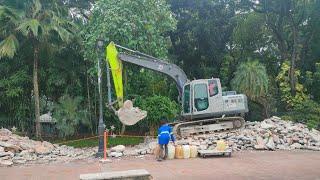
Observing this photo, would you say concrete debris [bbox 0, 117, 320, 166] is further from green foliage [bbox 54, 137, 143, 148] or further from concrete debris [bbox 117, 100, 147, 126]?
green foliage [bbox 54, 137, 143, 148]

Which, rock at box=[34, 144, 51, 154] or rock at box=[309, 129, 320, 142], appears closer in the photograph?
rock at box=[34, 144, 51, 154]

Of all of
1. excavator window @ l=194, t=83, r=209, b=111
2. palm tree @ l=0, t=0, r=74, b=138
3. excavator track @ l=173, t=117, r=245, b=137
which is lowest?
excavator track @ l=173, t=117, r=245, b=137

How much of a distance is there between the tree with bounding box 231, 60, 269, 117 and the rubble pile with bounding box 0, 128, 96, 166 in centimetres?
1249

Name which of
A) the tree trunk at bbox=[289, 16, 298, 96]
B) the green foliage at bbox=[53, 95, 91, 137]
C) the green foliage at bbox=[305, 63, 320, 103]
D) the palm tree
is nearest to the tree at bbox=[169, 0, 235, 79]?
the tree trunk at bbox=[289, 16, 298, 96]

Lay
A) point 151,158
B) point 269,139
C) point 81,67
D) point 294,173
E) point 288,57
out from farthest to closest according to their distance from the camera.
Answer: point 288,57 < point 81,67 < point 269,139 < point 151,158 < point 294,173

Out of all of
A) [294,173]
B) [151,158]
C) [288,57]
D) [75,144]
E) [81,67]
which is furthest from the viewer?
[288,57]

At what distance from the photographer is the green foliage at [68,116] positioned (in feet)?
82.6

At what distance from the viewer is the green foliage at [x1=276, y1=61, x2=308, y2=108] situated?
27831 mm

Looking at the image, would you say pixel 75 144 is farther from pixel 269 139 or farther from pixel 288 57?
pixel 288 57

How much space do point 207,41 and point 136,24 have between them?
9.00 metres

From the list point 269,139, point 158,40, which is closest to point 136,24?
point 158,40

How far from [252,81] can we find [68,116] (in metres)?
11.6

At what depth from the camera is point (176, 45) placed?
3288 centimetres

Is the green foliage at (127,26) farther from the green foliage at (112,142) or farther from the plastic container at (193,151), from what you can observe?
the plastic container at (193,151)
